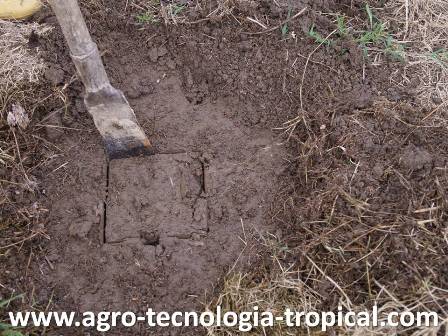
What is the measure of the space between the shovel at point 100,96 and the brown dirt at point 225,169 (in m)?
0.09

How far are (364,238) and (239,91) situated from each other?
0.94 meters

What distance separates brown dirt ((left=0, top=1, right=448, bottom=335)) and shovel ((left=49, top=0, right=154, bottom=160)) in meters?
0.09

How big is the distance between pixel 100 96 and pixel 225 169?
660mm

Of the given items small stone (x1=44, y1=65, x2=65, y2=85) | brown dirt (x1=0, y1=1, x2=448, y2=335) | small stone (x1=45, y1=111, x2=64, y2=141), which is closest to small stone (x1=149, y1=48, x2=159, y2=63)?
brown dirt (x1=0, y1=1, x2=448, y2=335)

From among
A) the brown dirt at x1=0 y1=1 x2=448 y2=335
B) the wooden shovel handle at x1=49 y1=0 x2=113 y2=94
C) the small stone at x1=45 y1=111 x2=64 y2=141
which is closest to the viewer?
the wooden shovel handle at x1=49 y1=0 x2=113 y2=94

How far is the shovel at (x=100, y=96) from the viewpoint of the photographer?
169 centimetres

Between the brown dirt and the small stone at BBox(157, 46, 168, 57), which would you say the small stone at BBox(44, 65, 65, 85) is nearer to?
the brown dirt

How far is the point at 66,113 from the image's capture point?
2320 millimetres

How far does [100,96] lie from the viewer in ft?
6.42

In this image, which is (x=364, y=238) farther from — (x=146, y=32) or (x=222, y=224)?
(x=146, y=32)

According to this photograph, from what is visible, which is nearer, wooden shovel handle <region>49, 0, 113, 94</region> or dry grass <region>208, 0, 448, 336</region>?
wooden shovel handle <region>49, 0, 113, 94</region>

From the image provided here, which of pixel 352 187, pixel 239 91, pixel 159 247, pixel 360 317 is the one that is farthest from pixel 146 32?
pixel 360 317

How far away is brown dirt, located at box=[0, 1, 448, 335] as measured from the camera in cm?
197

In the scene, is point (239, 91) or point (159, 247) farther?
point (239, 91)
